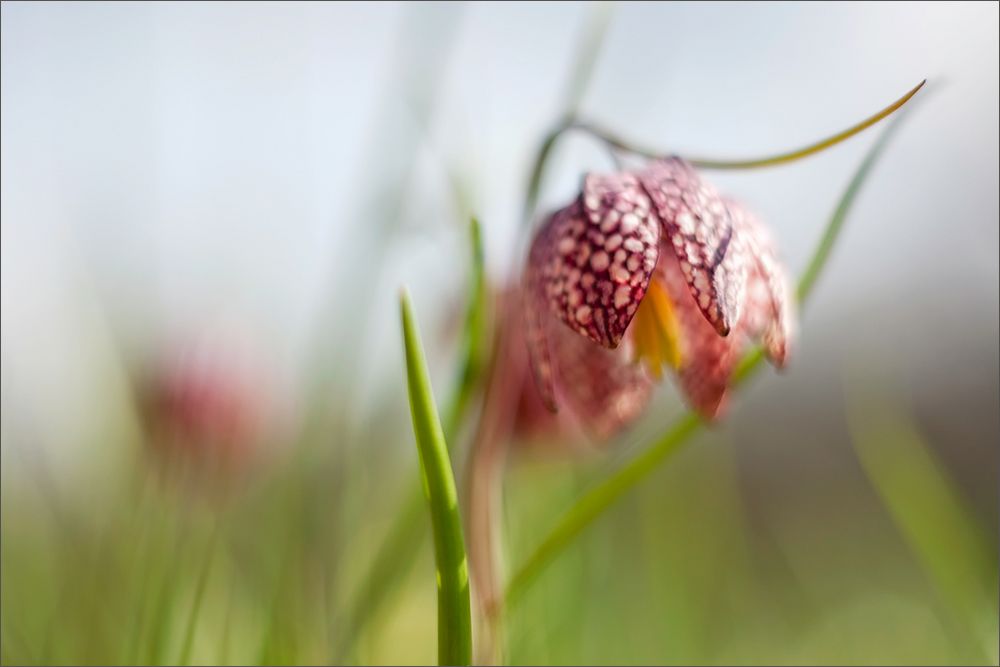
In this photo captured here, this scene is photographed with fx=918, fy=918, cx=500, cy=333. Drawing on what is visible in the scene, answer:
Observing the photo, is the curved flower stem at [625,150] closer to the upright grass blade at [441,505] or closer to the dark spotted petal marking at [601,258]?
the dark spotted petal marking at [601,258]

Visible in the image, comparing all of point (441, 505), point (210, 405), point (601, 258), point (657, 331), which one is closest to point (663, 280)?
point (657, 331)

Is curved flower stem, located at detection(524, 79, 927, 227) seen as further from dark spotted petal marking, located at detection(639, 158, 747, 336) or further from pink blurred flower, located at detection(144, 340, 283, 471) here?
pink blurred flower, located at detection(144, 340, 283, 471)

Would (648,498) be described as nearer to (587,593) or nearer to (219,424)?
(587,593)

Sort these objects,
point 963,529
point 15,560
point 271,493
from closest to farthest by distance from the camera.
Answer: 1. point 963,529
2. point 271,493
3. point 15,560

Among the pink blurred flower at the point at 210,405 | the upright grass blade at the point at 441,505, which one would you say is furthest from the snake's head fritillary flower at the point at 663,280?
the pink blurred flower at the point at 210,405

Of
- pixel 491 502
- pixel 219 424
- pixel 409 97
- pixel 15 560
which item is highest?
pixel 409 97

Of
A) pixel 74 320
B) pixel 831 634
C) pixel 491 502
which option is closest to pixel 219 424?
pixel 74 320
